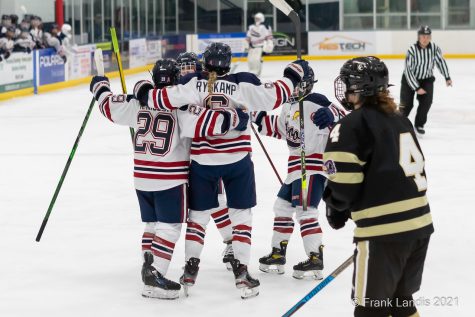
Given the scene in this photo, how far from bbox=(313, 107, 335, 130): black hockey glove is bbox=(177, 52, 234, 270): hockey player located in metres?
0.62

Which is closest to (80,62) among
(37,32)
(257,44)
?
(37,32)

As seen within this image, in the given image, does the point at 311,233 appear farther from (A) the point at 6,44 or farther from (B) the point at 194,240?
(A) the point at 6,44

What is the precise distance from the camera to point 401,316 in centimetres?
299

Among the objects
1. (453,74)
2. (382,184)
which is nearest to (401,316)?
(382,184)

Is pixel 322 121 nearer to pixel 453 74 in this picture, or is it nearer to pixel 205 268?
pixel 205 268

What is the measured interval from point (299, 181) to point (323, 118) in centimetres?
47

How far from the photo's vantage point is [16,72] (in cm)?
1435

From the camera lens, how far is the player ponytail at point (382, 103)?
2895 mm

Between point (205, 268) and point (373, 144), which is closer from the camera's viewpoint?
point (373, 144)

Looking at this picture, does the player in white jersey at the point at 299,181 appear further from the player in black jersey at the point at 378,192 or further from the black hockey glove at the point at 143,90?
the player in black jersey at the point at 378,192

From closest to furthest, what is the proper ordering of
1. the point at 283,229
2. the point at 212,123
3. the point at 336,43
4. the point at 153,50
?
the point at 212,123 < the point at 283,229 < the point at 153,50 < the point at 336,43

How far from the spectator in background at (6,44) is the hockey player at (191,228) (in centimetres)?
956

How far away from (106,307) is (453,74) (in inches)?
560

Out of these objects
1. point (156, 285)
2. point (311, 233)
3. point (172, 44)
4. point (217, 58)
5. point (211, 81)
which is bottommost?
point (156, 285)
